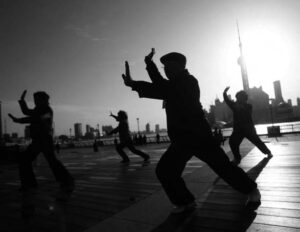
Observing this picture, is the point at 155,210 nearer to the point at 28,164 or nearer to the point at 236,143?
the point at 28,164

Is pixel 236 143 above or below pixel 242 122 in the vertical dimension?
below

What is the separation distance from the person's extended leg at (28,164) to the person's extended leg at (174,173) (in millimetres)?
2940

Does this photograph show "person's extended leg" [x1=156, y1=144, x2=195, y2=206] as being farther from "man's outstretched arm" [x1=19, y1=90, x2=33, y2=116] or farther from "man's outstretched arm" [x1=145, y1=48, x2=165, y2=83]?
"man's outstretched arm" [x1=19, y1=90, x2=33, y2=116]

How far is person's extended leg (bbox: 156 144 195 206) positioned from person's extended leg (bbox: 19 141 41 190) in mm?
2940

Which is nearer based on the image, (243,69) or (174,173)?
(174,173)

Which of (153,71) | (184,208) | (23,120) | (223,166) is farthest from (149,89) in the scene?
(23,120)

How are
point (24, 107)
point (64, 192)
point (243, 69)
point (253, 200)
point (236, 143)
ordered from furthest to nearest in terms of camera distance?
point (243, 69) < point (236, 143) < point (24, 107) < point (64, 192) < point (253, 200)

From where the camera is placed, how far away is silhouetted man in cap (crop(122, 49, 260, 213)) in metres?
2.62

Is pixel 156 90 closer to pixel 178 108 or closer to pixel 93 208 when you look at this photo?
pixel 178 108

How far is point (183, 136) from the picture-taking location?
2.65 meters

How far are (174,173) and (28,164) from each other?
3444 mm

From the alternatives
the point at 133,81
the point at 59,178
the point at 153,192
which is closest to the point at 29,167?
the point at 59,178

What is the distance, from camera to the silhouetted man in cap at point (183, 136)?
2.62m

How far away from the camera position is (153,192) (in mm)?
3805
